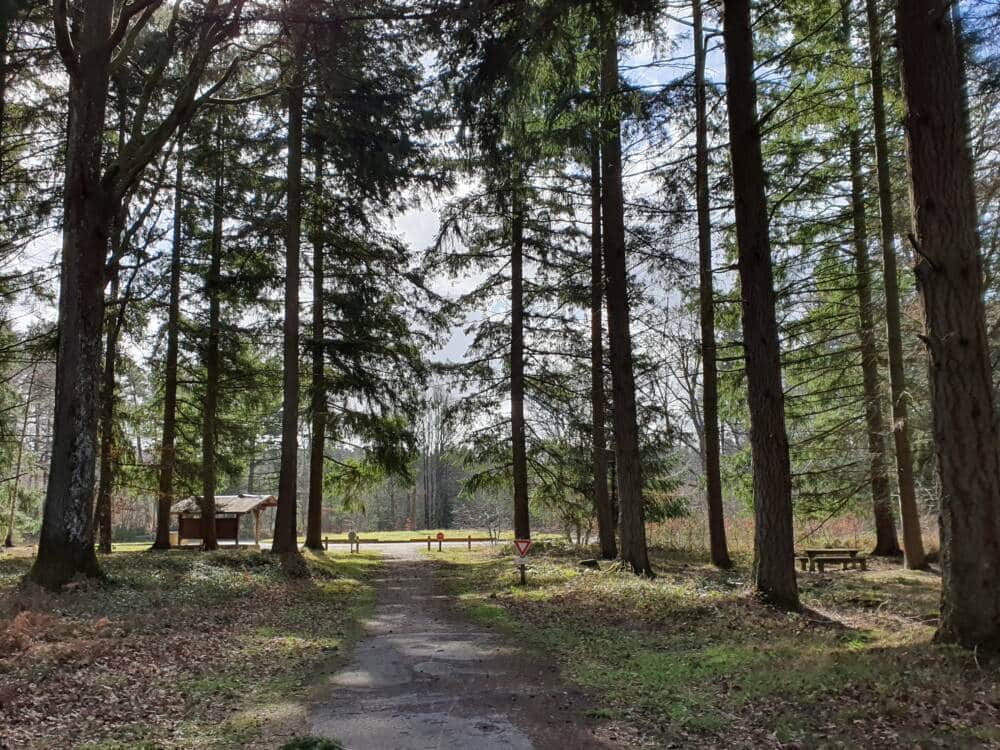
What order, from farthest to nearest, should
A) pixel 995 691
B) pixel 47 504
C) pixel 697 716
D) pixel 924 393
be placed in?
pixel 924 393, pixel 47 504, pixel 697 716, pixel 995 691

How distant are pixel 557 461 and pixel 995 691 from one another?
1619cm

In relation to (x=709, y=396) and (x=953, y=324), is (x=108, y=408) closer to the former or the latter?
(x=709, y=396)

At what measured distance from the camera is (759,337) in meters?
9.44

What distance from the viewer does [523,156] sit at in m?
11.3

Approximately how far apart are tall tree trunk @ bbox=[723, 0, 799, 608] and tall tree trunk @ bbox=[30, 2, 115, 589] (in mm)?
10438

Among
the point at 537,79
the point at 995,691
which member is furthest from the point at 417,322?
the point at 995,691

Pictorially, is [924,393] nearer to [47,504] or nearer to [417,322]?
[417,322]

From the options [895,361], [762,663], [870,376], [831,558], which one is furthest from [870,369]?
[762,663]

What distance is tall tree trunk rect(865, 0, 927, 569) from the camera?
14.0 meters

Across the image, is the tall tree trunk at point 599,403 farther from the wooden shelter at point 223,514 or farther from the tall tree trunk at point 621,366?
the wooden shelter at point 223,514

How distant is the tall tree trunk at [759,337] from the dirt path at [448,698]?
3.80 meters

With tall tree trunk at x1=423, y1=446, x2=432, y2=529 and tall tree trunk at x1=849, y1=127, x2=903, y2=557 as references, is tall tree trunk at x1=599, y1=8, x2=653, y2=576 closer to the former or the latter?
tall tree trunk at x1=849, y1=127, x2=903, y2=557

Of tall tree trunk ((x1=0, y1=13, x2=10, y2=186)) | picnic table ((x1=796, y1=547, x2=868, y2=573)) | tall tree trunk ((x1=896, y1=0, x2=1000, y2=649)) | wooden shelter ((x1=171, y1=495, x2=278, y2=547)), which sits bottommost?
picnic table ((x1=796, y1=547, x2=868, y2=573))

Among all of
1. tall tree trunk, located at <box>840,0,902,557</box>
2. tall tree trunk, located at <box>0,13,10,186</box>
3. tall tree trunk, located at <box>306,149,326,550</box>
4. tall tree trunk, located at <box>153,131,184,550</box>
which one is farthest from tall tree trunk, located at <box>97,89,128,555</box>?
tall tree trunk, located at <box>840,0,902,557</box>
